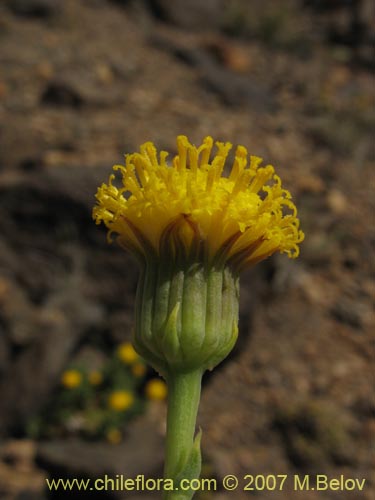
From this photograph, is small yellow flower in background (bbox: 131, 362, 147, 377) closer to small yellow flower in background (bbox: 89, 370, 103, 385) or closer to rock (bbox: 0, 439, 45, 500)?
small yellow flower in background (bbox: 89, 370, 103, 385)

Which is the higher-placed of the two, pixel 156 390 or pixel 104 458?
pixel 156 390

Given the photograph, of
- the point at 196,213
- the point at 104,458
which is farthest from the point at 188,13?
the point at 196,213

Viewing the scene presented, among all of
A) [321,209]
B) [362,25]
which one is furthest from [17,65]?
[362,25]

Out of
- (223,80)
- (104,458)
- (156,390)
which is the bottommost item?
(104,458)

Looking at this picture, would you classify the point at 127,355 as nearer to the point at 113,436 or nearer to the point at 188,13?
the point at 113,436

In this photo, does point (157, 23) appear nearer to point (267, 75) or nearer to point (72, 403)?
point (267, 75)

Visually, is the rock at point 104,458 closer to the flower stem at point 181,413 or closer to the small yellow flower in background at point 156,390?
the small yellow flower in background at point 156,390
